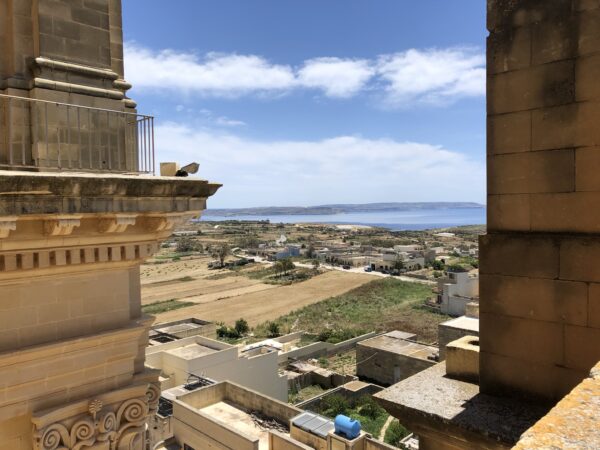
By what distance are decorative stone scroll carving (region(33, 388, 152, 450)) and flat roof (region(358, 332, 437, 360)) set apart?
2558cm

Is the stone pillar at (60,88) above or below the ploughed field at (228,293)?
above

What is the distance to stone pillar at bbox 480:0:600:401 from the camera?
3.12 m

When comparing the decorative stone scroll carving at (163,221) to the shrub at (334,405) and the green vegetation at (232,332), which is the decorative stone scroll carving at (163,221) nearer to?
the shrub at (334,405)

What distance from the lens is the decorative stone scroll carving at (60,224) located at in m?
4.23

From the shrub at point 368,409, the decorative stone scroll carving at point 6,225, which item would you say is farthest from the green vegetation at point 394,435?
the decorative stone scroll carving at point 6,225

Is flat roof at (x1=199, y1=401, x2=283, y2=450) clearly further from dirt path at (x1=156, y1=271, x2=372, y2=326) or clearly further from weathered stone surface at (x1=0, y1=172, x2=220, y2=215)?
dirt path at (x1=156, y1=271, x2=372, y2=326)

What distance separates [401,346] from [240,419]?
15494 millimetres

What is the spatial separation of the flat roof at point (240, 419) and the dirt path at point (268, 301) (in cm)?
2811

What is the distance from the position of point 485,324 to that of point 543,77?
1.84 m

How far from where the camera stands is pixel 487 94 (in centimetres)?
360

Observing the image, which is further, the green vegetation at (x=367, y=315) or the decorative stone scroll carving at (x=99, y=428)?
the green vegetation at (x=367, y=315)

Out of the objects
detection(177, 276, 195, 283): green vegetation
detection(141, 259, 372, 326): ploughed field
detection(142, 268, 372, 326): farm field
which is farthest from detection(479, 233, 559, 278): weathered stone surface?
detection(177, 276, 195, 283): green vegetation

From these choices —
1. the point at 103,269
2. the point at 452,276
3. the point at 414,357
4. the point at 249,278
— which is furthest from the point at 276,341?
the point at 249,278

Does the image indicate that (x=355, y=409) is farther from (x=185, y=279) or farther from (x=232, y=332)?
(x=185, y=279)
